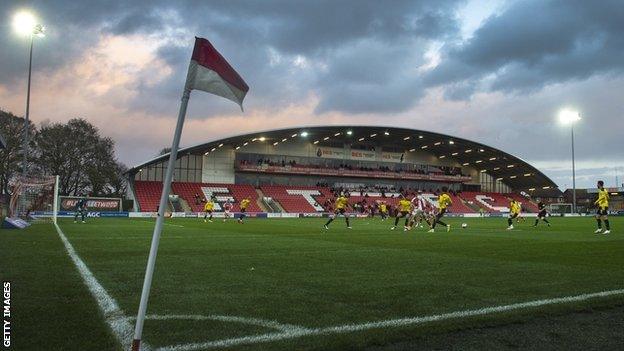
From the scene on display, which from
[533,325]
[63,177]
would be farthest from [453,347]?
[63,177]

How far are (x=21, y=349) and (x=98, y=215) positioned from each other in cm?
4706

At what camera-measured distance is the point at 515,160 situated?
241 feet

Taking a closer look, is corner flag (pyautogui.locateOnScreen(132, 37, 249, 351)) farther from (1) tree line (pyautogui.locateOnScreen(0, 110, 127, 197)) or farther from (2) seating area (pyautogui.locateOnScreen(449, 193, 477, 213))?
(2) seating area (pyautogui.locateOnScreen(449, 193, 477, 213))

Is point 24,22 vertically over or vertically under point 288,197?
over

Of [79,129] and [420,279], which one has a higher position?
[79,129]

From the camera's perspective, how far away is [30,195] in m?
33.3

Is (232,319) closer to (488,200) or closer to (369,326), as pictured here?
(369,326)

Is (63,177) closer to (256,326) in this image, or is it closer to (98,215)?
(98,215)

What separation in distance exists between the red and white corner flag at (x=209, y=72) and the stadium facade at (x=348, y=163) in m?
52.8

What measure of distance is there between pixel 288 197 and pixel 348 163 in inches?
528

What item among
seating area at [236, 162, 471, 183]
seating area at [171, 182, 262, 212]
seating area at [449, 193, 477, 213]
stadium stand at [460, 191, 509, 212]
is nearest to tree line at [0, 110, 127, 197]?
seating area at [171, 182, 262, 212]

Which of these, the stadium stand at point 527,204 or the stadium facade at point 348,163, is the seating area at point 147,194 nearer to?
the stadium facade at point 348,163

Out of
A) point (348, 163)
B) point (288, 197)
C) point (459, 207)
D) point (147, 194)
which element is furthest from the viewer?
point (348, 163)

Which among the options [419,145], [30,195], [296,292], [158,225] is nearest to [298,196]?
[419,145]
